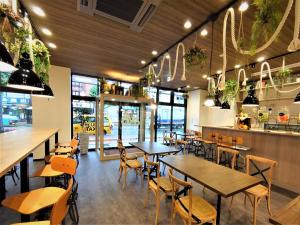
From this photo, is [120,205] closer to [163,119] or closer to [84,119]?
[84,119]

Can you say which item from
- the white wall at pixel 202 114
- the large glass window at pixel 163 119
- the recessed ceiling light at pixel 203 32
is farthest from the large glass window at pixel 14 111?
the white wall at pixel 202 114

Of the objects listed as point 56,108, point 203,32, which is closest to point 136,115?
point 56,108

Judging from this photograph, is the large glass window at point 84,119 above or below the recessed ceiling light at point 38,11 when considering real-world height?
below

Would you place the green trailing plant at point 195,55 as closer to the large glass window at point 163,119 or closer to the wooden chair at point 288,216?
the wooden chair at point 288,216

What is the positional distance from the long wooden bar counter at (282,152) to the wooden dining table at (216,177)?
7.26 feet

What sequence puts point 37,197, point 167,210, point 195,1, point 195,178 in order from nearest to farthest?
1. point 37,197
2. point 195,178
3. point 195,1
4. point 167,210

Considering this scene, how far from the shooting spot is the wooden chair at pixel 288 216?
104 centimetres

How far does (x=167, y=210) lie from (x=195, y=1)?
131 inches

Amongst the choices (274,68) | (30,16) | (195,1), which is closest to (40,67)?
(30,16)

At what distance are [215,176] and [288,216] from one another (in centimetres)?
89

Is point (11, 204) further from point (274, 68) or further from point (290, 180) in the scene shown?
point (274, 68)

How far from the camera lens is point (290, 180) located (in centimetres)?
335

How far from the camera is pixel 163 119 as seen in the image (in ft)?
27.2

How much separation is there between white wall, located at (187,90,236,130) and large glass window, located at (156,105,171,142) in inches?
52.1
